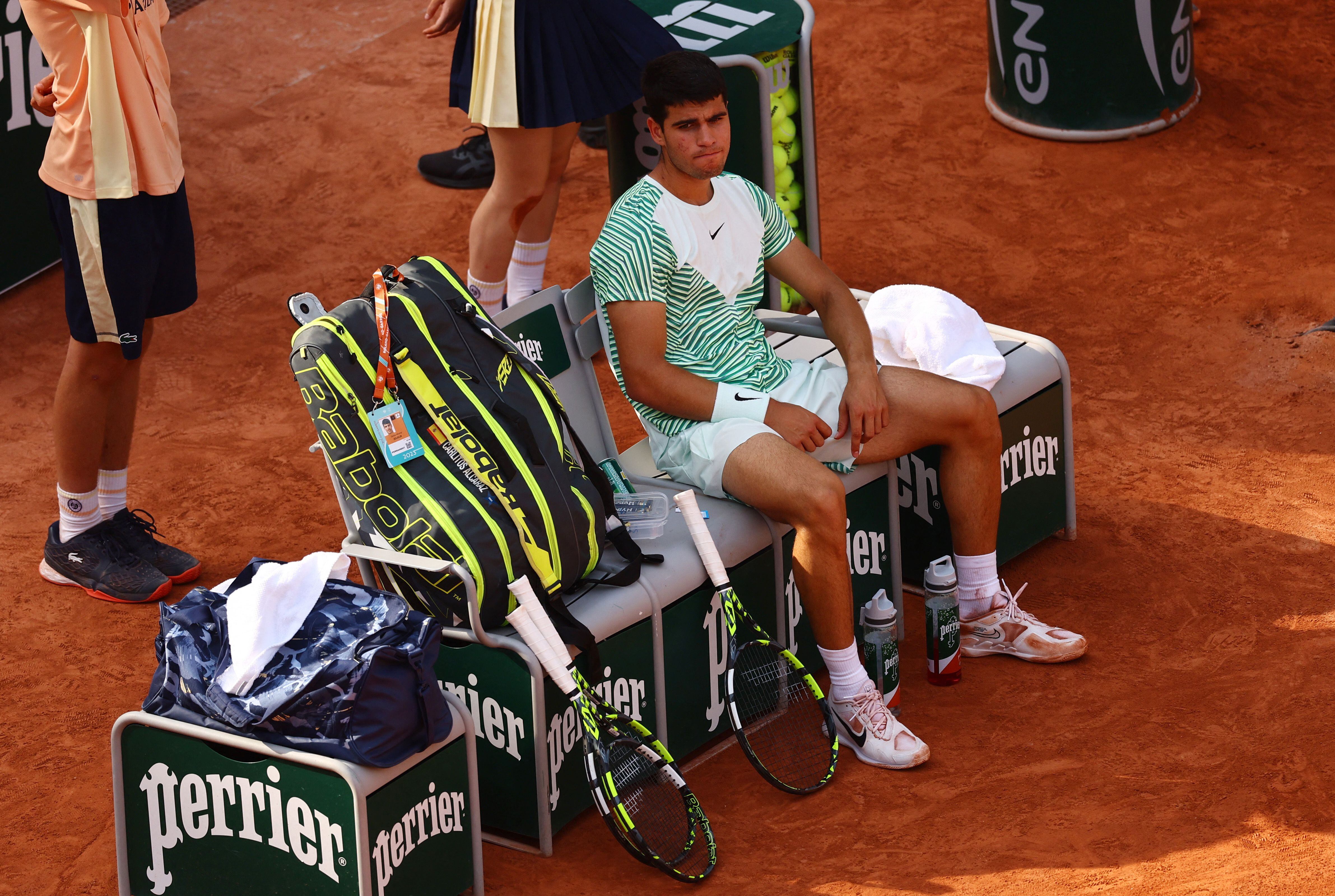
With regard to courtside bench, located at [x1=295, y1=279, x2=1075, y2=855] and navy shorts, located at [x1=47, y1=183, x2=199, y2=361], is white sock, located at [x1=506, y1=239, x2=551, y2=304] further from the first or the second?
navy shorts, located at [x1=47, y1=183, x2=199, y2=361]

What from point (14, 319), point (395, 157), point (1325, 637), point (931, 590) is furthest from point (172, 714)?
point (395, 157)

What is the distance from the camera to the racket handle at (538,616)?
3605 millimetres

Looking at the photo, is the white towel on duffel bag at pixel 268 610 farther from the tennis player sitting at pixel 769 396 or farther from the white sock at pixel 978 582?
the white sock at pixel 978 582

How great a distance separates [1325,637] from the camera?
14.5 feet

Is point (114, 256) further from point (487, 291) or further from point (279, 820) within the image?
point (279, 820)

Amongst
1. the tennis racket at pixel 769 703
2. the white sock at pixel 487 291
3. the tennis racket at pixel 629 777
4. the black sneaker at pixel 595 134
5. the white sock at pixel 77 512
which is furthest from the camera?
the black sneaker at pixel 595 134

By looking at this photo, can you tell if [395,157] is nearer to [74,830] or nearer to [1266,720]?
[74,830]

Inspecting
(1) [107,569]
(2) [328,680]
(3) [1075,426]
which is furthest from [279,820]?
(3) [1075,426]

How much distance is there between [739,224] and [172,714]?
1.90 m

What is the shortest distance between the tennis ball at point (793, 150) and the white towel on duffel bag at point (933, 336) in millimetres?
1334

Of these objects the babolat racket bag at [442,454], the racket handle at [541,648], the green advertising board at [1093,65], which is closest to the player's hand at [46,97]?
the babolat racket bag at [442,454]

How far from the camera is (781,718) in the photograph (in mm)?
4109

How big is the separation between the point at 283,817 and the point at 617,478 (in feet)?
4.05

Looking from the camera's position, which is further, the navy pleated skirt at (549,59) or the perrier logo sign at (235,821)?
the navy pleated skirt at (549,59)
